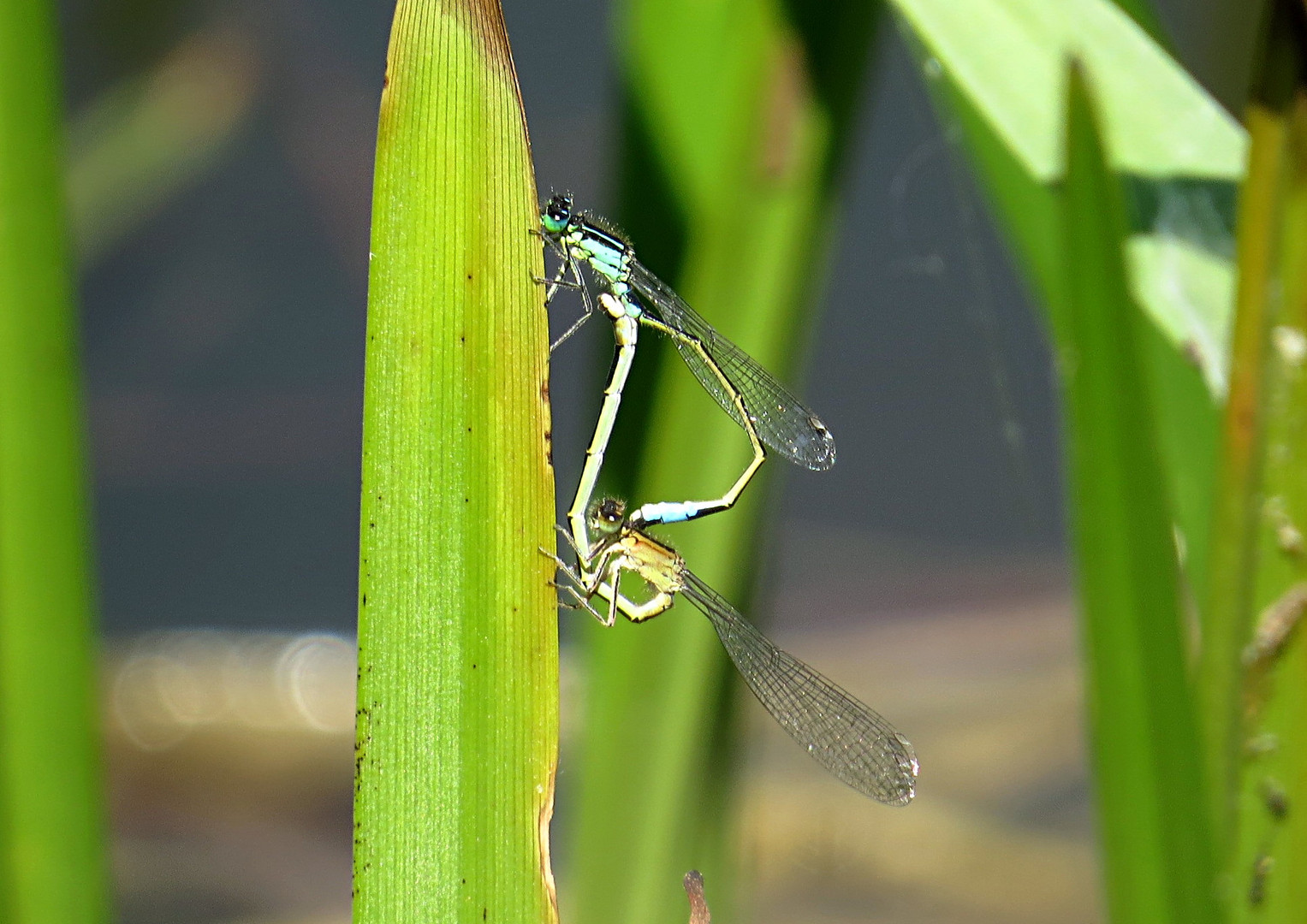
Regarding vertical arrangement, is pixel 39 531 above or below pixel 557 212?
below

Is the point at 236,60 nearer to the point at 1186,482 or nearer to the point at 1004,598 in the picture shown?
the point at 1004,598

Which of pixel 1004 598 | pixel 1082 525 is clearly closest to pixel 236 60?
pixel 1004 598

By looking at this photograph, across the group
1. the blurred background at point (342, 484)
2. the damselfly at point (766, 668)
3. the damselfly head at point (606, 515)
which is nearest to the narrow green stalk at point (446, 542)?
the damselfly at point (766, 668)

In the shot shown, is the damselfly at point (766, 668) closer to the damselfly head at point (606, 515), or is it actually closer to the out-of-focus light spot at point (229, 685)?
the damselfly head at point (606, 515)

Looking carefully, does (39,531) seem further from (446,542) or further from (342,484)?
(342,484)

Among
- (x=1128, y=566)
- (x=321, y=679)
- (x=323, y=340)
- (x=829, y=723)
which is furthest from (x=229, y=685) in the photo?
(x=1128, y=566)

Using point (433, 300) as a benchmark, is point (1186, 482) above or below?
below
